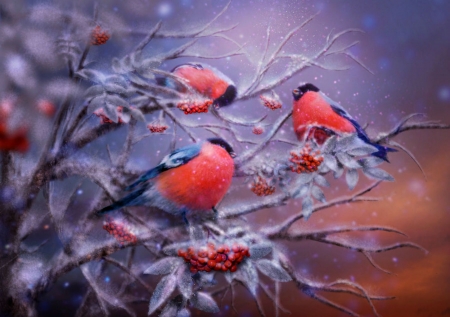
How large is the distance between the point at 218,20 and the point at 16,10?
2.64 ft

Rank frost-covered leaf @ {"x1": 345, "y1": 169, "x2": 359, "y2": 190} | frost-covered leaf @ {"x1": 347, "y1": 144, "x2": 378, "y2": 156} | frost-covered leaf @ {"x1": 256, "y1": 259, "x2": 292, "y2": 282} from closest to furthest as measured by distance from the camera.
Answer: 1. frost-covered leaf @ {"x1": 256, "y1": 259, "x2": 292, "y2": 282}
2. frost-covered leaf @ {"x1": 347, "y1": 144, "x2": 378, "y2": 156}
3. frost-covered leaf @ {"x1": 345, "y1": 169, "x2": 359, "y2": 190}

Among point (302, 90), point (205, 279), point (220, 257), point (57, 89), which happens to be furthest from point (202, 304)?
point (57, 89)

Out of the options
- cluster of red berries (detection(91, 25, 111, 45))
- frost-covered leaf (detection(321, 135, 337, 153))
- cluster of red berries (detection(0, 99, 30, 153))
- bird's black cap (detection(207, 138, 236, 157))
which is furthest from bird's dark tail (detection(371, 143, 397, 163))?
cluster of red berries (detection(0, 99, 30, 153))

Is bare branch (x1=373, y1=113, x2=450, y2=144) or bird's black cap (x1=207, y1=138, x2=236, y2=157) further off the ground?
bare branch (x1=373, y1=113, x2=450, y2=144)

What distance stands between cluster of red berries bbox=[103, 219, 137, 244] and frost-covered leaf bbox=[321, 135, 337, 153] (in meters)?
0.78

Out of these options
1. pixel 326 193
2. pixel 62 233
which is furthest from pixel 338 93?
pixel 62 233

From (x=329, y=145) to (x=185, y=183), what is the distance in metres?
0.54

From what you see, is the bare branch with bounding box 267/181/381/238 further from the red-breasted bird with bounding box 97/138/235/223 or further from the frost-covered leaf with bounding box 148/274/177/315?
the frost-covered leaf with bounding box 148/274/177/315

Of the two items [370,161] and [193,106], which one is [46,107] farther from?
[370,161]

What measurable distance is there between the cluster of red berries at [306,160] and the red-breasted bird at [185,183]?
0.83 ft

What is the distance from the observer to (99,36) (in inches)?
57.4

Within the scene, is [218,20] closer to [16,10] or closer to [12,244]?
[16,10]

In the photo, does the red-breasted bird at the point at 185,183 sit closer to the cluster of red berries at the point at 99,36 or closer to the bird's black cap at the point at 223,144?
the bird's black cap at the point at 223,144

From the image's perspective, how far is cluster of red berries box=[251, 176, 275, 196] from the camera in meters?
1.44
